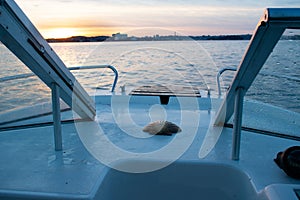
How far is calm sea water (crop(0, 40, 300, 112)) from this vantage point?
3.15 m

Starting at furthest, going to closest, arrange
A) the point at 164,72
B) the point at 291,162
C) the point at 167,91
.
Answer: the point at 164,72 < the point at 167,91 < the point at 291,162

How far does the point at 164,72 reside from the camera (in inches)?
235

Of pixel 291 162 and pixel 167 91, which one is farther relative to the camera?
pixel 167 91

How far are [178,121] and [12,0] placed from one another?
74.3 inches

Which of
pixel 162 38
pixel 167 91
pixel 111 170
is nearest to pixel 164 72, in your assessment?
pixel 167 91

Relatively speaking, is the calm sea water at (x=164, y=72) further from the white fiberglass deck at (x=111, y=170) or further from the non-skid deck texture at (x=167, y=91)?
the white fiberglass deck at (x=111, y=170)

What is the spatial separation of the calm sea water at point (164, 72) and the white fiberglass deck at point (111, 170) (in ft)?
2.32

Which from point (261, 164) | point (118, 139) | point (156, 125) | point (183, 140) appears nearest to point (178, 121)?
point (156, 125)

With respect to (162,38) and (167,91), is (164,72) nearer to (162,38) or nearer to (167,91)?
(167,91)

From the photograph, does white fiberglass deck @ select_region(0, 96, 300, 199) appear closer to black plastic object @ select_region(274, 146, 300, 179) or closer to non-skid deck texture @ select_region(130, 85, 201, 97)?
black plastic object @ select_region(274, 146, 300, 179)

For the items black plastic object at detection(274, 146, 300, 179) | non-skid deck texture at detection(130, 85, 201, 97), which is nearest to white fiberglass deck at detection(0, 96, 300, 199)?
black plastic object at detection(274, 146, 300, 179)

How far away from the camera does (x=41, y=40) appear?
161cm

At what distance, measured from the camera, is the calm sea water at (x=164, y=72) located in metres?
3.15

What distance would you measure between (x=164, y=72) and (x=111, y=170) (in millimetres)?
4426
